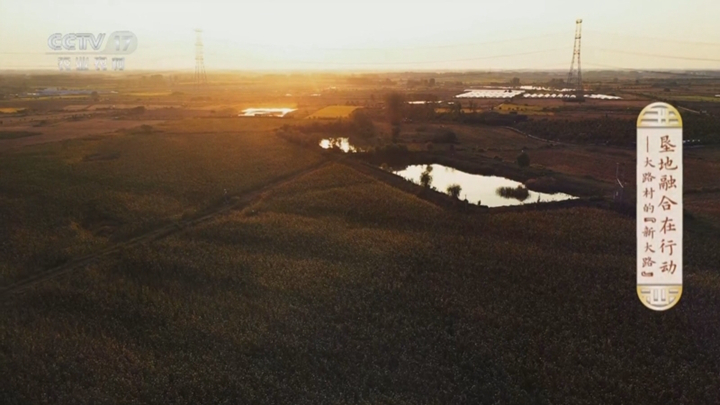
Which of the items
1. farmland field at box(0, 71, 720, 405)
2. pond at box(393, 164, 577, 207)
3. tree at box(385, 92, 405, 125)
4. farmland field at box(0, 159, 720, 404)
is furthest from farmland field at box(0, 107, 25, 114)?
farmland field at box(0, 159, 720, 404)

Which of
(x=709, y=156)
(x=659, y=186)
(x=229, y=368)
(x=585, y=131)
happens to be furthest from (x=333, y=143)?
(x=659, y=186)

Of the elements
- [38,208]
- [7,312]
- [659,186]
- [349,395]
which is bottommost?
[349,395]

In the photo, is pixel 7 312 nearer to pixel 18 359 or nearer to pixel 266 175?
pixel 18 359

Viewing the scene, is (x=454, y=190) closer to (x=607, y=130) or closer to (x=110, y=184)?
(x=110, y=184)

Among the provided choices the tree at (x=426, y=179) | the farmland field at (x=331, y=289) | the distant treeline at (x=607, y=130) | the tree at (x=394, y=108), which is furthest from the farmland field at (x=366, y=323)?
the tree at (x=394, y=108)

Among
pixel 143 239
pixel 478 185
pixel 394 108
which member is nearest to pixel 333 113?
pixel 394 108

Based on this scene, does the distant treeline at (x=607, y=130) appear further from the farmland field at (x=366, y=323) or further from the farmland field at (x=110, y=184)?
the farmland field at (x=110, y=184)
